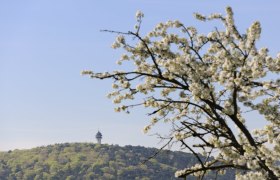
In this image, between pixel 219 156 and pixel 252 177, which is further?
pixel 219 156

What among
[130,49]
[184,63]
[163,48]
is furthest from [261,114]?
[130,49]

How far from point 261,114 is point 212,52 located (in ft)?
8.08

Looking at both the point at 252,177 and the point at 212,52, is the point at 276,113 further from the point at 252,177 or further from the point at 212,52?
the point at 212,52

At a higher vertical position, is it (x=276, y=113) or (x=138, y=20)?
(x=138, y=20)

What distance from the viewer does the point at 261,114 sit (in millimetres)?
10109

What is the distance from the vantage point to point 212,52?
12039 millimetres

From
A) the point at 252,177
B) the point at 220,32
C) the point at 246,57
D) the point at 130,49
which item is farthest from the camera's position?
the point at 130,49

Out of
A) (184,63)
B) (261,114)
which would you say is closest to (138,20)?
(184,63)

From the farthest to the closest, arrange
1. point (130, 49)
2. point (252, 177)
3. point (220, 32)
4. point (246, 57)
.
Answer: point (130, 49), point (220, 32), point (246, 57), point (252, 177)

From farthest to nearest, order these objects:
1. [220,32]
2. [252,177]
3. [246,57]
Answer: [220,32]
[246,57]
[252,177]

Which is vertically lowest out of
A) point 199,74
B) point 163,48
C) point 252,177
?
point 252,177

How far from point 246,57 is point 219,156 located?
211cm

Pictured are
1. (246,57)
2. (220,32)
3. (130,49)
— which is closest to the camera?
(246,57)

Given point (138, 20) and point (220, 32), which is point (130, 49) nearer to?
point (138, 20)
